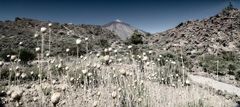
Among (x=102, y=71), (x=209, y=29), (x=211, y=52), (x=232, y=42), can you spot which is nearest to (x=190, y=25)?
(x=209, y=29)

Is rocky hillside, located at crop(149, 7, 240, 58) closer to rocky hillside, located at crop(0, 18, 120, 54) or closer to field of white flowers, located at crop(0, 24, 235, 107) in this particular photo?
rocky hillside, located at crop(0, 18, 120, 54)

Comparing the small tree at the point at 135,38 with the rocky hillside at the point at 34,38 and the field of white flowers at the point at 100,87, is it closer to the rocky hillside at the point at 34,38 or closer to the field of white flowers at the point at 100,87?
the rocky hillside at the point at 34,38

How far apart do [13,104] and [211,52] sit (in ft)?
74.4

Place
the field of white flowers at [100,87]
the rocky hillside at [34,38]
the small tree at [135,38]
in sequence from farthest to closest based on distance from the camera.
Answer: the small tree at [135,38] → the rocky hillside at [34,38] → the field of white flowers at [100,87]

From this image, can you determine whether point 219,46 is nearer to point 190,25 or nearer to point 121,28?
point 190,25

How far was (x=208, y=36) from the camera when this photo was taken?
1152 inches

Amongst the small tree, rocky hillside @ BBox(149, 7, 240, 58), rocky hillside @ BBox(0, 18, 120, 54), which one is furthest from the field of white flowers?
the small tree

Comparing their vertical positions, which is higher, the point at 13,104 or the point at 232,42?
the point at 232,42

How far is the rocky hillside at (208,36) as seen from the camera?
25.3 m

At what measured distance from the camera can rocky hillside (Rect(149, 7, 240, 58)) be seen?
25.3 metres

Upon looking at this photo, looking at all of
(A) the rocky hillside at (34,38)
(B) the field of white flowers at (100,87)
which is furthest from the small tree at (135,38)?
(B) the field of white flowers at (100,87)

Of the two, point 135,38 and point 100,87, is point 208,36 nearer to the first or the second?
point 135,38

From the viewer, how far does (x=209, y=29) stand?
1235 inches

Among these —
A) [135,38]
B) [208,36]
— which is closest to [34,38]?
[135,38]
